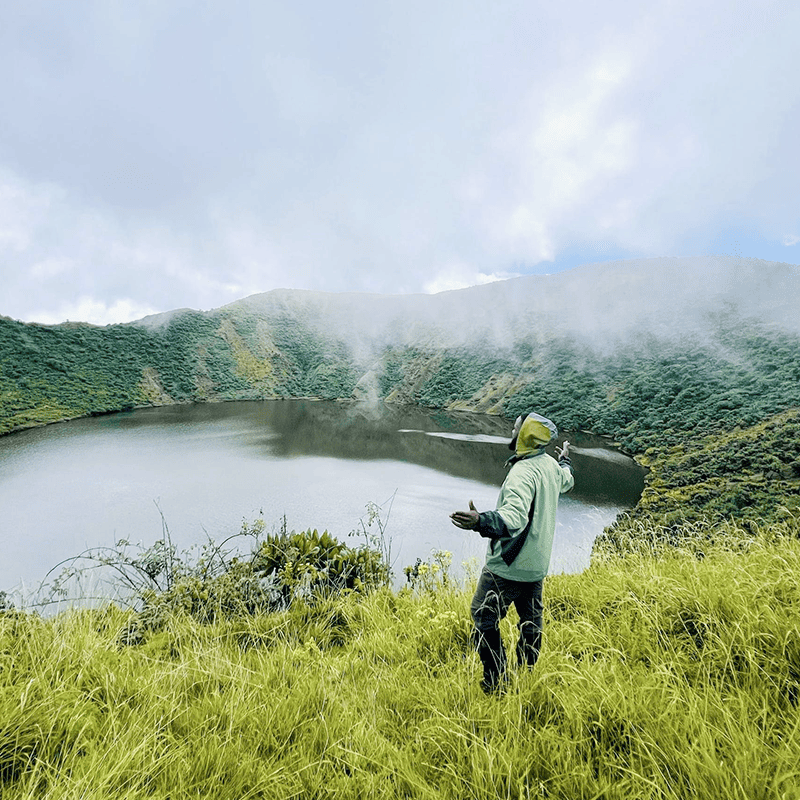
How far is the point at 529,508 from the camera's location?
216 cm

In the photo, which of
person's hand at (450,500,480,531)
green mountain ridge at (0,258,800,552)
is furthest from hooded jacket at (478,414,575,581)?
green mountain ridge at (0,258,800,552)

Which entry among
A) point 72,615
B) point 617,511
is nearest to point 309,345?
point 617,511

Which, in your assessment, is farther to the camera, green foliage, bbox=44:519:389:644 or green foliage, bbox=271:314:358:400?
green foliage, bbox=271:314:358:400

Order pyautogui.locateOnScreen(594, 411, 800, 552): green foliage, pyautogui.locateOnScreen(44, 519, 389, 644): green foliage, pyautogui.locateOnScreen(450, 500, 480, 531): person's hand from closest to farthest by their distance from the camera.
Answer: pyautogui.locateOnScreen(450, 500, 480, 531): person's hand
pyautogui.locateOnScreen(44, 519, 389, 644): green foliage
pyautogui.locateOnScreen(594, 411, 800, 552): green foliage

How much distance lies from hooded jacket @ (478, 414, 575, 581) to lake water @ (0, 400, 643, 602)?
3815 millimetres

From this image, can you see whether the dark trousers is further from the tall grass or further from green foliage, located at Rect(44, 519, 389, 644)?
green foliage, located at Rect(44, 519, 389, 644)

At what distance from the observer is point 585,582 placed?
344 cm

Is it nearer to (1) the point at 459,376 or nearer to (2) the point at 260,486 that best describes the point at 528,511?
(2) the point at 260,486

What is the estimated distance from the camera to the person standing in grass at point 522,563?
83.4 inches

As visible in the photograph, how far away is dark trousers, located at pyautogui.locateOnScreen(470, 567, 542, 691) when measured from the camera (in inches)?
84.0

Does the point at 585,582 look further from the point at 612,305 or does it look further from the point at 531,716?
the point at 612,305

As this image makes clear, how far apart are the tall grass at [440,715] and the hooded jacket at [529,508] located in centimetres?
50

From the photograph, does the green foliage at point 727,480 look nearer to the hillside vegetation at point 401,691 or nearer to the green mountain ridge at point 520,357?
the green mountain ridge at point 520,357

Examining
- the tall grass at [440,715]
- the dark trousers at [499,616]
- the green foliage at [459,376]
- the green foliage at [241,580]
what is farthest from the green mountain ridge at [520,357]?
the dark trousers at [499,616]
